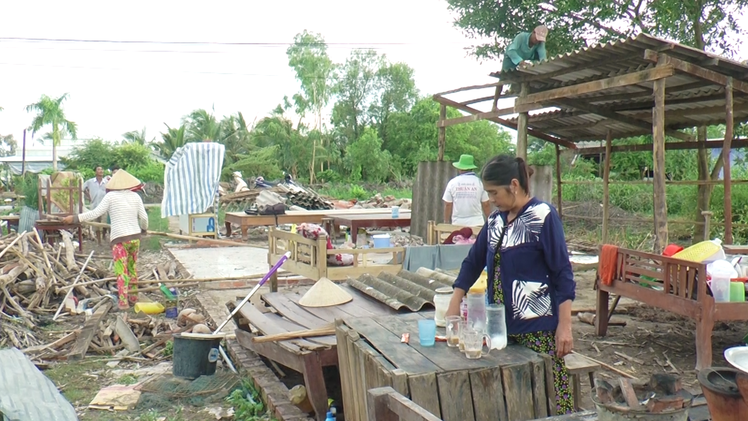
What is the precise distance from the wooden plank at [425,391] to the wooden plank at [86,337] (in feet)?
15.6

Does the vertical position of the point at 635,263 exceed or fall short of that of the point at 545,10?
it falls short

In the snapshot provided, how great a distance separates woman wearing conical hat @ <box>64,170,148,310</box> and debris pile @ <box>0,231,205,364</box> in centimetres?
23

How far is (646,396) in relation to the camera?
256cm

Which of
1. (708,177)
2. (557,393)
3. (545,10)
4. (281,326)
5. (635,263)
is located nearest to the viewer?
(557,393)

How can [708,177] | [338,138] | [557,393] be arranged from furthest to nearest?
[338,138] < [708,177] < [557,393]

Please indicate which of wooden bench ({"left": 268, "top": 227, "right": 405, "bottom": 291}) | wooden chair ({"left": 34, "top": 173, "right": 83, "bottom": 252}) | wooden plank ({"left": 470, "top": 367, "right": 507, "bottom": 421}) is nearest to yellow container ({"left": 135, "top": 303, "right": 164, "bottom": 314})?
wooden bench ({"left": 268, "top": 227, "right": 405, "bottom": 291})

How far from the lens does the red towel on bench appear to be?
21.2 ft

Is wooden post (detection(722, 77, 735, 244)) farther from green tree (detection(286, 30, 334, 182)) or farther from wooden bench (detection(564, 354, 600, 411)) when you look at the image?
green tree (detection(286, 30, 334, 182))

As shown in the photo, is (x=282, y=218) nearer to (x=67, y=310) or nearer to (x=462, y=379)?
(x=67, y=310)

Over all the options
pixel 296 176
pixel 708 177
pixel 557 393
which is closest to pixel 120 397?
pixel 557 393

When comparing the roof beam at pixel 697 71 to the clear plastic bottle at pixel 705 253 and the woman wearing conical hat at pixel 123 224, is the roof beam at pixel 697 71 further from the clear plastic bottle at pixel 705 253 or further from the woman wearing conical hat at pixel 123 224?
the woman wearing conical hat at pixel 123 224

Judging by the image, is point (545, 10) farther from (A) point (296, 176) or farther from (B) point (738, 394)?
(A) point (296, 176)

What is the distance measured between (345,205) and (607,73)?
1275cm

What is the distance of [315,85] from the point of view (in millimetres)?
40875
